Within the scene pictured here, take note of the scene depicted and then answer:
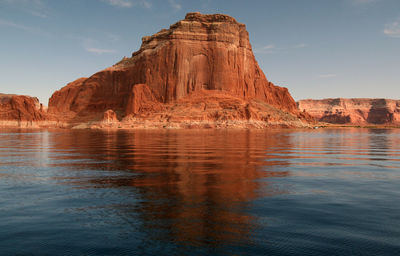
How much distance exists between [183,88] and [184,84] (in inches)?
54.0

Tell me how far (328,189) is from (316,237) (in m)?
4.22

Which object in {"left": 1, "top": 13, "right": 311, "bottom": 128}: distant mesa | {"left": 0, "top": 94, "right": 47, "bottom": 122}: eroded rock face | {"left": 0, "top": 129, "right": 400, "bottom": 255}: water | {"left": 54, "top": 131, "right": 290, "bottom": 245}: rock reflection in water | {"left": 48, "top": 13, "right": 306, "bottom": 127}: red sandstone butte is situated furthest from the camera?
{"left": 0, "top": 94, "right": 47, "bottom": 122}: eroded rock face

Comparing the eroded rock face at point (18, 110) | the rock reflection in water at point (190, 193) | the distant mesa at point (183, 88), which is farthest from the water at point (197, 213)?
the eroded rock face at point (18, 110)

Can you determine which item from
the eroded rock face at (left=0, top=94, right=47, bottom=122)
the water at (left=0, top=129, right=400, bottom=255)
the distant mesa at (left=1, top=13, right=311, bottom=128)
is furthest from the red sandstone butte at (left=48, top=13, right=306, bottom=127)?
the water at (left=0, top=129, right=400, bottom=255)

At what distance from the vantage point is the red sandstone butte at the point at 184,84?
84125 mm

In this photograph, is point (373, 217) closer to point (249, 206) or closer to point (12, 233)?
point (249, 206)

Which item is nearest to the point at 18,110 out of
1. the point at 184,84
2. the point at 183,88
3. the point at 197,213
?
the point at 183,88

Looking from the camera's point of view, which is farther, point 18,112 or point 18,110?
point 18,112

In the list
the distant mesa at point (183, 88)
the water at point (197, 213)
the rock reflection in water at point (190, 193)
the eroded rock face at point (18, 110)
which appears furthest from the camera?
the eroded rock face at point (18, 110)

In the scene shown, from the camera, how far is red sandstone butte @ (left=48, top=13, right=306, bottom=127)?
84125mm

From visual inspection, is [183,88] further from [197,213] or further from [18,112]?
[197,213]

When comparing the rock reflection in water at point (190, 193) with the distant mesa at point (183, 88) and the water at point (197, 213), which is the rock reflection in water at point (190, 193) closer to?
the water at point (197, 213)

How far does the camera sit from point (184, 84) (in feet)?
294

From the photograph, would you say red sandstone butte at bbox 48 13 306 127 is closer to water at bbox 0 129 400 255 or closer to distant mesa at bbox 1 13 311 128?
distant mesa at bbox 1 13 311 128
